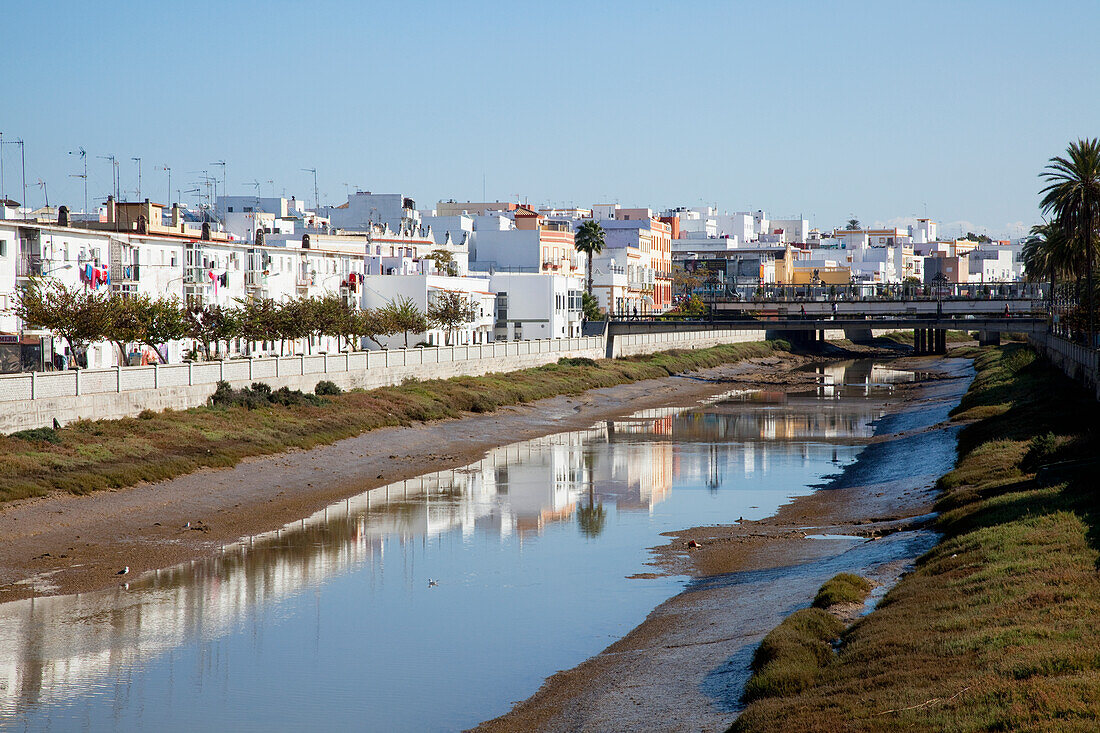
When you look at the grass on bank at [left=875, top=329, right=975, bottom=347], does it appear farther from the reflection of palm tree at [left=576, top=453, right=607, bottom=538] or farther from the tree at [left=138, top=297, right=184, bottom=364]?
the reflection of palm tree at [left=576, top=453, right=607, bottom=538]

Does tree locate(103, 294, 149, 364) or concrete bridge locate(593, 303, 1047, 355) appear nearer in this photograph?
tree locate(103, 294, 149, 364)

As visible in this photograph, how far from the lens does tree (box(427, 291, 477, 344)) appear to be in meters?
78.2

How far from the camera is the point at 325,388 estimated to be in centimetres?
5234

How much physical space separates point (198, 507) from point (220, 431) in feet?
29.5

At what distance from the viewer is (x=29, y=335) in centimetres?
4916

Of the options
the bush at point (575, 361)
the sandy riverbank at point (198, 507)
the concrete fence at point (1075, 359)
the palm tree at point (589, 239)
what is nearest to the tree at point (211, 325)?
the sandy riverbank at point (198, 507)

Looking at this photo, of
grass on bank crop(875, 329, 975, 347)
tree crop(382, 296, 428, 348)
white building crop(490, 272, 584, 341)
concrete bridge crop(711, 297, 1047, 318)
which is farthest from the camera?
grass on bank crop(875, 329, 975, 347)

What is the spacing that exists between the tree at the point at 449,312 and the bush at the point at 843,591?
5843cm

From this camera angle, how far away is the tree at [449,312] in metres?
78.2

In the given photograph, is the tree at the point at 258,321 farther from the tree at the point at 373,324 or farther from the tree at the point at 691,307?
the tree at the point at 691,307

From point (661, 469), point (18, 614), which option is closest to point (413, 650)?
point (18, 614)

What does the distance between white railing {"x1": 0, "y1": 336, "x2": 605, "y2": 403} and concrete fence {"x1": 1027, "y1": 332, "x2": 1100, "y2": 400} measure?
31.6m

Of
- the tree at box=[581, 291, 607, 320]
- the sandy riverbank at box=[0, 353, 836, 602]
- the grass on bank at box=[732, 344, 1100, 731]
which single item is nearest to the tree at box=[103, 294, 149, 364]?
the sandy riverbank at box=[0, 353, 836, 602]

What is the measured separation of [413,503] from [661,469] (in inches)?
441
